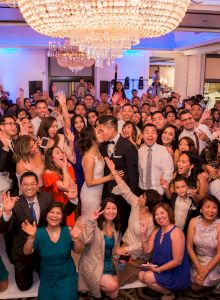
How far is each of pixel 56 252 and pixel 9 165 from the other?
136cm

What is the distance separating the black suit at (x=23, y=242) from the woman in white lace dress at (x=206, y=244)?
3.82 feet

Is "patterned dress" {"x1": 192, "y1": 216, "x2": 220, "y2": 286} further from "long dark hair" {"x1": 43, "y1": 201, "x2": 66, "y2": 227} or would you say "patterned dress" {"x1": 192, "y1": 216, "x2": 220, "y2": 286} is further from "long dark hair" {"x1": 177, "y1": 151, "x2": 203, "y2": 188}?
"long dark hair" {"x1": 43, "y1": 201, "x2": 66, "y2": 227}

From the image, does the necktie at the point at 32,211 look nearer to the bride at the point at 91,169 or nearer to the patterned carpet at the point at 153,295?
the bride at the point at 91,169

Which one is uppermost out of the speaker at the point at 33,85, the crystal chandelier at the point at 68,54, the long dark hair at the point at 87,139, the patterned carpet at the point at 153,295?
the crystal chandelier at the point at 68,54

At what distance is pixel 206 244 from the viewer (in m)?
3.31

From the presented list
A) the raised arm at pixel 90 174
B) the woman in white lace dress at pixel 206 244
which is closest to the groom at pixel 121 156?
the raised arm at pixel 90 174

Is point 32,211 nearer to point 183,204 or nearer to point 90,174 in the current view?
point 90,174

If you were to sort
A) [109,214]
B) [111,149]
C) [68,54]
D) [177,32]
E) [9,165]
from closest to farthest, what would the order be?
[109,214] → [9,165] → [111,149] → [68,54] → [177,32]

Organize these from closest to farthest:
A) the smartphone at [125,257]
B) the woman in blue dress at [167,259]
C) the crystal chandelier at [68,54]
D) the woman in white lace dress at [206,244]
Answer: the woman in blue dress at [167,259] → the woman in white lace dress at [206,244] → the smartphone at [125,257] → the crystal chandelier at [68,54]

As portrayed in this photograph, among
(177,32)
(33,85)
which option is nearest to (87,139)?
(177,32)

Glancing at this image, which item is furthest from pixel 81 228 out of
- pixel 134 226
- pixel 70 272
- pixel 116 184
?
pixel 116 184

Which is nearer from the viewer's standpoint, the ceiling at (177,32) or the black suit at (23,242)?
the black suit at (23,242)

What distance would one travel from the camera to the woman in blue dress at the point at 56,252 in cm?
285

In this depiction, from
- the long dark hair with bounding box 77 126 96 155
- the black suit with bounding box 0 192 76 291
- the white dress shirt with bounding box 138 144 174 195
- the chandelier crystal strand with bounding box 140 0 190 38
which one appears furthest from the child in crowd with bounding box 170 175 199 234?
the chandelier crystal strand with bounding box 140 0 190 38
